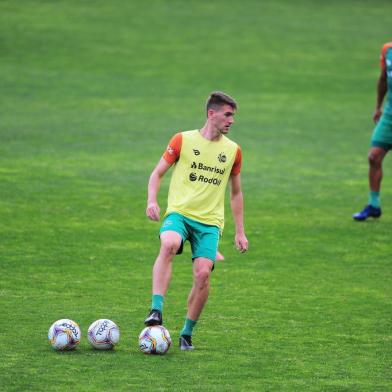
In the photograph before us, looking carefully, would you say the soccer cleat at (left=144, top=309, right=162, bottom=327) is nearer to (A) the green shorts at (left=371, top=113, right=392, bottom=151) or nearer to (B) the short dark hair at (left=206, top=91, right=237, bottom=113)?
(B) the short dark hair at (left=206, top=91, right=237, bottom=113)

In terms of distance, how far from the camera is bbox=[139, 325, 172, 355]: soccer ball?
30.8ft

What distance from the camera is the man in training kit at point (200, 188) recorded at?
9773 mm

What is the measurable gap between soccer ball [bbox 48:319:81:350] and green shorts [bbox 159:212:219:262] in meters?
1.18

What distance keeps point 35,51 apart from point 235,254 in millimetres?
23240

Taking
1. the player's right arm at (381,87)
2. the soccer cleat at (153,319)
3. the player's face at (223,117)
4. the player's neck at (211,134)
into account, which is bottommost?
the soccer cleat at (153,319)

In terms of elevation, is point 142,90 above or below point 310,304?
above

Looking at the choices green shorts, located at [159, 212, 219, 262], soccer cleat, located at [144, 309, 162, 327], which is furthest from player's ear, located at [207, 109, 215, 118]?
soccer cleat, located at [144, 309, 162, 327]

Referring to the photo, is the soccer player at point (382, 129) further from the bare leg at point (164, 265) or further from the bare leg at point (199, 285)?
the bare leg at point (164, 265)

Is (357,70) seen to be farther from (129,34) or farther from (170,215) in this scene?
(170,215)

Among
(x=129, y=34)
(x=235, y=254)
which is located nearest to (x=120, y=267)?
(x=235, y=254)

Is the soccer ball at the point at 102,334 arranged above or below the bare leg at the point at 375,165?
below

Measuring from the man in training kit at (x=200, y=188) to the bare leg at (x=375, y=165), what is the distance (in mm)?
7222

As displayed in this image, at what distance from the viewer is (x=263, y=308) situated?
11.8 meters

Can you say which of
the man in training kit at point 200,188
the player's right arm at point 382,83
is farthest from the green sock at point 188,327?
the player's right arm at point 382,83
